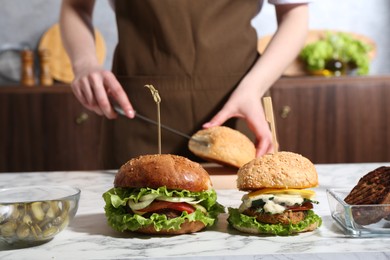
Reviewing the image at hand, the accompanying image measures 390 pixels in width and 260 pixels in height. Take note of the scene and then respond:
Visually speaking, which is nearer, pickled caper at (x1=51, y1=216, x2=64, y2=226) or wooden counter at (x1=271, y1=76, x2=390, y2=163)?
pickled caper at (x1=51, y1=216, x2=64, y2=226)

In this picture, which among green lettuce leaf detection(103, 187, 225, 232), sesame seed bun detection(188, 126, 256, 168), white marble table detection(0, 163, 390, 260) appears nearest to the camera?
white marble table detection(0, 163, 390, 260)

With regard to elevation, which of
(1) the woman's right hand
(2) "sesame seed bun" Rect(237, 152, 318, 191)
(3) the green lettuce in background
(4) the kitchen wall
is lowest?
(2) "sesame seed bun" Rect(237, 152, 318, 191)

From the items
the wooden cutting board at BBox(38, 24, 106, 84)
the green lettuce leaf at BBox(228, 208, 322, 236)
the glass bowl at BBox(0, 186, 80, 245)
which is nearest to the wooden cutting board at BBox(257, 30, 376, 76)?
the wooden cutting board at BBox(38, 24, 106, 84)

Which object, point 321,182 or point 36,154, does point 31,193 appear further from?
point 36,154

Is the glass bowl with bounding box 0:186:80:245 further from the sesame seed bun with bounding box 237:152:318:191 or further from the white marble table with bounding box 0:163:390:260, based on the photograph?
the sesame seed bun with bounding box 237:152:318:191

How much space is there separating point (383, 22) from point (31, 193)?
3.68 m

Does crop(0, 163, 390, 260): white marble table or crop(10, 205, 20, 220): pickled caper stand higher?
crop(10, 205, 20, 220): pickled caper

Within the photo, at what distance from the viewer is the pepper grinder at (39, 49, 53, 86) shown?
4125 millimetres

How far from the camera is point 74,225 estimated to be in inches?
52.6

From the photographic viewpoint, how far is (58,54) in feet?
14.1

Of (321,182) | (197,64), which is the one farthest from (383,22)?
(321,182)

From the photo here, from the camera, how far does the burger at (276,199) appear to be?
48.6 inches

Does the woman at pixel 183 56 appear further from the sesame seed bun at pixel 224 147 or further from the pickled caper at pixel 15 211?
the pickled caper at pixel 15 211

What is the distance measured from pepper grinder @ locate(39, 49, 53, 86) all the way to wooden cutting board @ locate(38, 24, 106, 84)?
3.9 inches
